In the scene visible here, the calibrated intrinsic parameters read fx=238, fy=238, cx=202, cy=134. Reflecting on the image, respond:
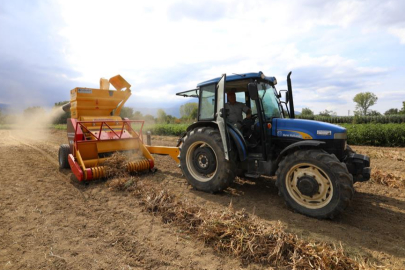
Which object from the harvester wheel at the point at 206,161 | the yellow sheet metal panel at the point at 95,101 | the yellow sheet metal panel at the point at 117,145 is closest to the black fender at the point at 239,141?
the harvester wheel at the point at 206,161

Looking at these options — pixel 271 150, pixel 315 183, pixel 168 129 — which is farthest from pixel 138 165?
pixel 168 129

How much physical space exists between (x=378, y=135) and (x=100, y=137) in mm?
15327

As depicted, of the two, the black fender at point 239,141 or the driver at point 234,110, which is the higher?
the driver at point 234,110

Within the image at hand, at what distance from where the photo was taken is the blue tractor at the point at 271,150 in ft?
11.5

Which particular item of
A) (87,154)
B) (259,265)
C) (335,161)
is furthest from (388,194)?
(87,154)

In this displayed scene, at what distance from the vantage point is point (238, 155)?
462 cm

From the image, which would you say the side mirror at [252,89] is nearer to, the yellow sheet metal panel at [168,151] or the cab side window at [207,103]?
the cab side window at [207,103]

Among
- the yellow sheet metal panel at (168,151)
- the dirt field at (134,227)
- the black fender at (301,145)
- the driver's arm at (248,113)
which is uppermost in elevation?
the driver's arm at (248,113)

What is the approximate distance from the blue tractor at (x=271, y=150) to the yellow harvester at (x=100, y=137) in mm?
1251

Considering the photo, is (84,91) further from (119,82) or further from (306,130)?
(306,130)

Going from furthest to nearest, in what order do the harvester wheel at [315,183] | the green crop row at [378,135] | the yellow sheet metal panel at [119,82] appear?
the green crop row at [378,135], the yellow sheet metal panel at [119,82], the harvester wheel at [315,183]

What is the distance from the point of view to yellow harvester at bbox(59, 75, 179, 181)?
18.2ft

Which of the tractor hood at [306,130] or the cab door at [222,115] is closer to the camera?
the tractor hood at [306,130]

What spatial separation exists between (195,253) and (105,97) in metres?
5.88
